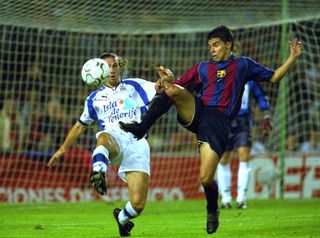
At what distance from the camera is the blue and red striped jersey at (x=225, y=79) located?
786cm

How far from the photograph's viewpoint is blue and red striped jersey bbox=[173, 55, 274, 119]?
7.86 meters

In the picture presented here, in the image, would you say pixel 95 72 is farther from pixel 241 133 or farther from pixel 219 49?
pixel 241 133

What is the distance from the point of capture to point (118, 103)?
8.34 m

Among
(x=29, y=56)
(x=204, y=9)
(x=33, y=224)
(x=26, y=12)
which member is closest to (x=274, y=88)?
(x=204, y=9)

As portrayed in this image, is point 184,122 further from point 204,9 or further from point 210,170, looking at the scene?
point 204,9

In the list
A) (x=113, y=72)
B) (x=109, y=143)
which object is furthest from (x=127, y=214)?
(x=113, y=72)

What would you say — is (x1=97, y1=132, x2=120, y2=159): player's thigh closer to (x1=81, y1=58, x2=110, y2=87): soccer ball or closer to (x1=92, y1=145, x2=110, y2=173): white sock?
(x1=92, y1=145, x2=110, y2=173): white sock

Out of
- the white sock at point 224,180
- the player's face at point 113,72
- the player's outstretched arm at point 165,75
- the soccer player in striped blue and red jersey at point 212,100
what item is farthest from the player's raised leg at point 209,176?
the white sock at point 224,180

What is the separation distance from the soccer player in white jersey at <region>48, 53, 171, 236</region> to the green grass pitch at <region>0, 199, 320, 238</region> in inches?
16.9

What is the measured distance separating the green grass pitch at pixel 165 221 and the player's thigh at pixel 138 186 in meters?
0.40

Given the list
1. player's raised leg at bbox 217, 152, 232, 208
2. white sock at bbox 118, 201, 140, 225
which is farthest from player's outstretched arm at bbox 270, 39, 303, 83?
player's raised leg at bbox 217, 152, 232, 208

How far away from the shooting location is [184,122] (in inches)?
305

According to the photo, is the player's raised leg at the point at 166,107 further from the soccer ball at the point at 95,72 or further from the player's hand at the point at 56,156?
the player's hand at the point at 56,156

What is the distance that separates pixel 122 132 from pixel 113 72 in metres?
0.70
